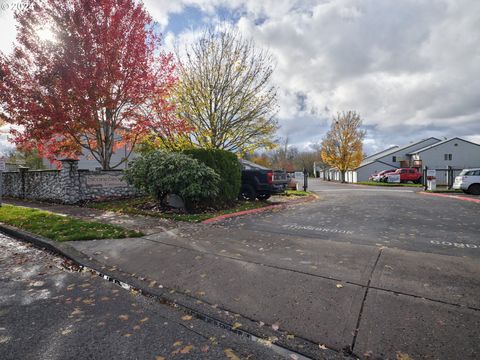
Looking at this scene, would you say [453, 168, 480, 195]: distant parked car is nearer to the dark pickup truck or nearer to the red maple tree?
the dark pickup truck

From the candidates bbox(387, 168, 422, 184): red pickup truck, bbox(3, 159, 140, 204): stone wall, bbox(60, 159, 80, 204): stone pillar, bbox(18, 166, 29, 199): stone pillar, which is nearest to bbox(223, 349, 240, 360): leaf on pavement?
bbox(3, 159, 140, 204): stone wall

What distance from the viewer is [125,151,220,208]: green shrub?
826 centimetres

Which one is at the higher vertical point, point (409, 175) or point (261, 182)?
point (409, 175)

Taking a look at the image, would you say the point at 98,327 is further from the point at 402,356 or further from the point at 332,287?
the point at 402,356

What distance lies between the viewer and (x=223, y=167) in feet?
32.1

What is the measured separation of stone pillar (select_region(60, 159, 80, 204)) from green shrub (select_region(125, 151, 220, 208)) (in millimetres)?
3854

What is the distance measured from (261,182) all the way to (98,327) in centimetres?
934

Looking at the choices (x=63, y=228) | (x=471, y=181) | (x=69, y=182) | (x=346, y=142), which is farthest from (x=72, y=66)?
(x=346, y=142)

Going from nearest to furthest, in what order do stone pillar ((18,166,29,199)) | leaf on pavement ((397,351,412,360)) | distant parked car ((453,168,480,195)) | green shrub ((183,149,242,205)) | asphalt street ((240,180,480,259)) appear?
leaf on pavement ((397,351,412,360)) < asphalt street ((240,180,480,259)) < green shrub ((183,149,242,205)) < distant parked car ((453,168,480,195)) < stone pillar ((18,166,29,199))

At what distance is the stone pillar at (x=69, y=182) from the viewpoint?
1104 cm

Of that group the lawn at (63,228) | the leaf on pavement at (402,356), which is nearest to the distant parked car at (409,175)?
the lawn at (63,228)

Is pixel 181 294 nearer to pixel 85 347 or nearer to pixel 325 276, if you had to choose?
pixel 85 347

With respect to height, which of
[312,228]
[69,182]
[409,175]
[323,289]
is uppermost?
[409,175]

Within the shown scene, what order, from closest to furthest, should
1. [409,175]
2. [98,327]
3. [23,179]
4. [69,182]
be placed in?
[98,327]
[69,182]
[23,179]
[409,175]
